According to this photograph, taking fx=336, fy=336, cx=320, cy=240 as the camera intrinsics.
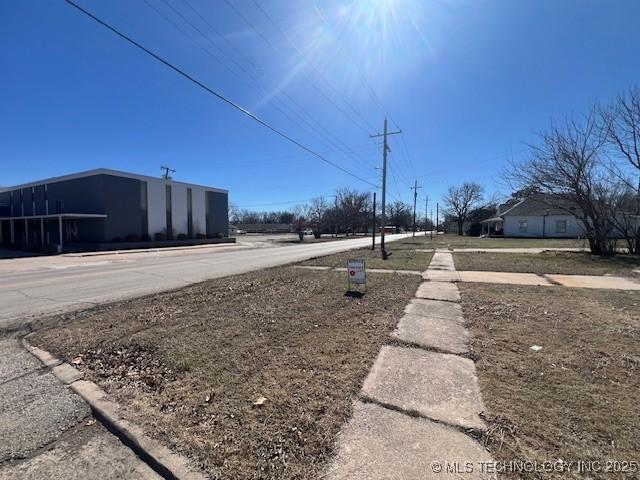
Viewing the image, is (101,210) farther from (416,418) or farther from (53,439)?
(416,418)

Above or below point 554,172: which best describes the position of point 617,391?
below

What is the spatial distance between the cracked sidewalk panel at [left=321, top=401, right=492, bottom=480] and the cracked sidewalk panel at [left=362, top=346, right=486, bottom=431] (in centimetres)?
20

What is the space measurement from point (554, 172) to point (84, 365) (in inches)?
870

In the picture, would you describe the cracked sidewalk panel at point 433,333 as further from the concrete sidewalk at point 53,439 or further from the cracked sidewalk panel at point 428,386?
the concrete sidewalk at point 53,439

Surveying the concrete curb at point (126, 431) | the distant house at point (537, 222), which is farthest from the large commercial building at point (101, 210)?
the distant house at point (537, 222)

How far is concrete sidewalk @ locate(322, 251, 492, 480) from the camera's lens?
2.18 m

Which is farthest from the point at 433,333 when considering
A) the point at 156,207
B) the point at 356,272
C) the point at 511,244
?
the point at 156,207

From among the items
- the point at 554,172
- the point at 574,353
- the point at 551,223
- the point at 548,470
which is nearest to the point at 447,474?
the point at 548,470

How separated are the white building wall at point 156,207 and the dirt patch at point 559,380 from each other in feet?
108

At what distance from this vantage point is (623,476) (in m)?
2.09

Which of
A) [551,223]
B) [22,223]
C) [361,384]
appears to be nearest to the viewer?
[361,384]

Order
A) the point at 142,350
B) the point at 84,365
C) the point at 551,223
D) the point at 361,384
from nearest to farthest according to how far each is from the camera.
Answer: the point at 361,384 → the point at 84,365 → the point at 142,350 → the point at 551,223

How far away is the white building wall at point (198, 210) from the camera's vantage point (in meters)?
38.4

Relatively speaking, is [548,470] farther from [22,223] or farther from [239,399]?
[22,223]
